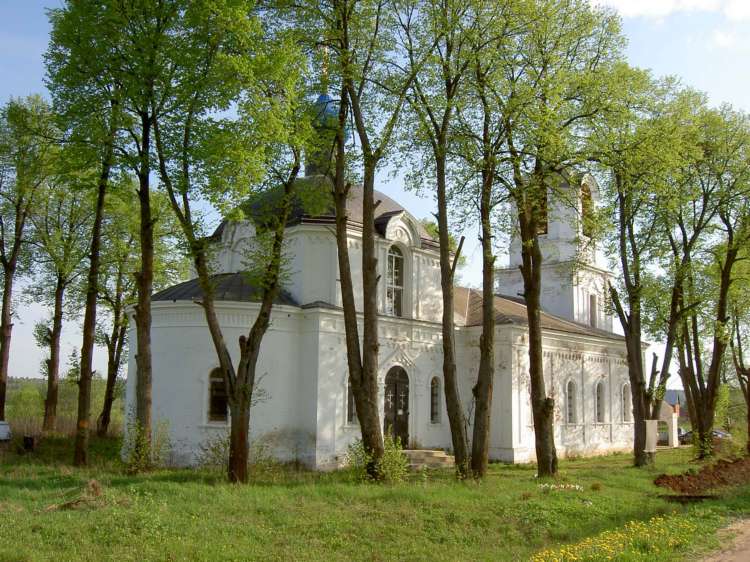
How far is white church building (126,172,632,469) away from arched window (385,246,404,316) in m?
0.04

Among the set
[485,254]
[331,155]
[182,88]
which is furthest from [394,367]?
[182,88]

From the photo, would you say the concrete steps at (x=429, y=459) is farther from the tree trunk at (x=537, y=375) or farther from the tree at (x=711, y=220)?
the tree at (x=711, y=220)

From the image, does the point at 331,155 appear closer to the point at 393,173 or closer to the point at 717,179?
the point at 393,173

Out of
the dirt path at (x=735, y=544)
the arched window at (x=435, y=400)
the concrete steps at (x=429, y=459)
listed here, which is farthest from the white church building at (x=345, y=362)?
the dirt path at (x=735, y=544)

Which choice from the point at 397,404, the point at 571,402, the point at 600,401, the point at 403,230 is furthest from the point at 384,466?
the point at 600,401

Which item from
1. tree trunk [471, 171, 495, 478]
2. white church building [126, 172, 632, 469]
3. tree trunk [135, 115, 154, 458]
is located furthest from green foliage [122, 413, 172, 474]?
tree trunk [471, 171, 495, 478]

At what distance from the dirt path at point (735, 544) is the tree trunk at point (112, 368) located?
22.9 m

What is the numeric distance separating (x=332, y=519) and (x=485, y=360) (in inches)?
264

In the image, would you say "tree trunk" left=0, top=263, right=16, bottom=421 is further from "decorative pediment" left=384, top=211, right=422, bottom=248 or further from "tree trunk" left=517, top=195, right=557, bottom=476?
"tree trunk" left=517, top=195, right=557, bottom=476

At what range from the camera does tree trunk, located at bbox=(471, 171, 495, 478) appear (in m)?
16.2

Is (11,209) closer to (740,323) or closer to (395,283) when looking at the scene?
(395,283)

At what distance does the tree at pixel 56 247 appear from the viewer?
992 inches

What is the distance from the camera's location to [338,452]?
19844 millimetres

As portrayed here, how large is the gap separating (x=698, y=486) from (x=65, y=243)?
22.2 metres
